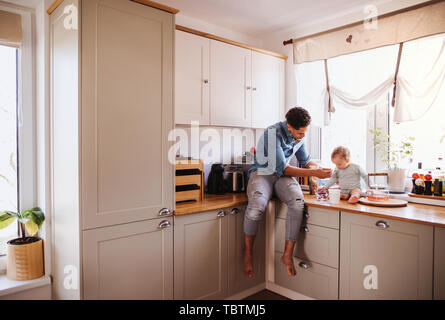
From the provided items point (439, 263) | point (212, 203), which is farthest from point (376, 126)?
point (212, 203)

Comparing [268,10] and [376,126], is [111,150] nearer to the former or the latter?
[268,10]

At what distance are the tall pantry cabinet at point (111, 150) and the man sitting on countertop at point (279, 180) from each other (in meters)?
0.64

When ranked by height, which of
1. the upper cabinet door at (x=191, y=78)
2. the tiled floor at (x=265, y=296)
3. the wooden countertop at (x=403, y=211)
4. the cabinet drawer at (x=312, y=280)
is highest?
the upper cabinet door at (x=191, y=78)

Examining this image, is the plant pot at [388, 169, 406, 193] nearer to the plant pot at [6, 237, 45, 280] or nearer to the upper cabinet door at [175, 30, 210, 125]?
the upper cabinet door at [175, 30, 210, 125]

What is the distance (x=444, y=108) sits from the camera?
A: 92.7 inches

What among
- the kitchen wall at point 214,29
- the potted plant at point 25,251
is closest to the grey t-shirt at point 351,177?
the kitchen wall at point 214,29

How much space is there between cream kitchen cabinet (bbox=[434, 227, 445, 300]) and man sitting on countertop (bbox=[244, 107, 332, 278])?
31.2 inches

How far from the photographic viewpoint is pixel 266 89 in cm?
313

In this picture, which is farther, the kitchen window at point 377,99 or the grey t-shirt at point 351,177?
the grey t-shirt at point 351,177

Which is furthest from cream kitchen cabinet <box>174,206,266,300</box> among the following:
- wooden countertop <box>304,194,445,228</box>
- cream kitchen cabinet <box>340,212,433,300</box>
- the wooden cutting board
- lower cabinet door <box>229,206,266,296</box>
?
the wooden cutting board

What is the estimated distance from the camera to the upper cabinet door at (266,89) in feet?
9.92

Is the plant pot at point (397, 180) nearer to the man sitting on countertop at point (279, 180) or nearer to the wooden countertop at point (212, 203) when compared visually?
the man sitting on countertop at point (279, 180)

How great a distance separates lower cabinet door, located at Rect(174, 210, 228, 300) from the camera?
216cm
